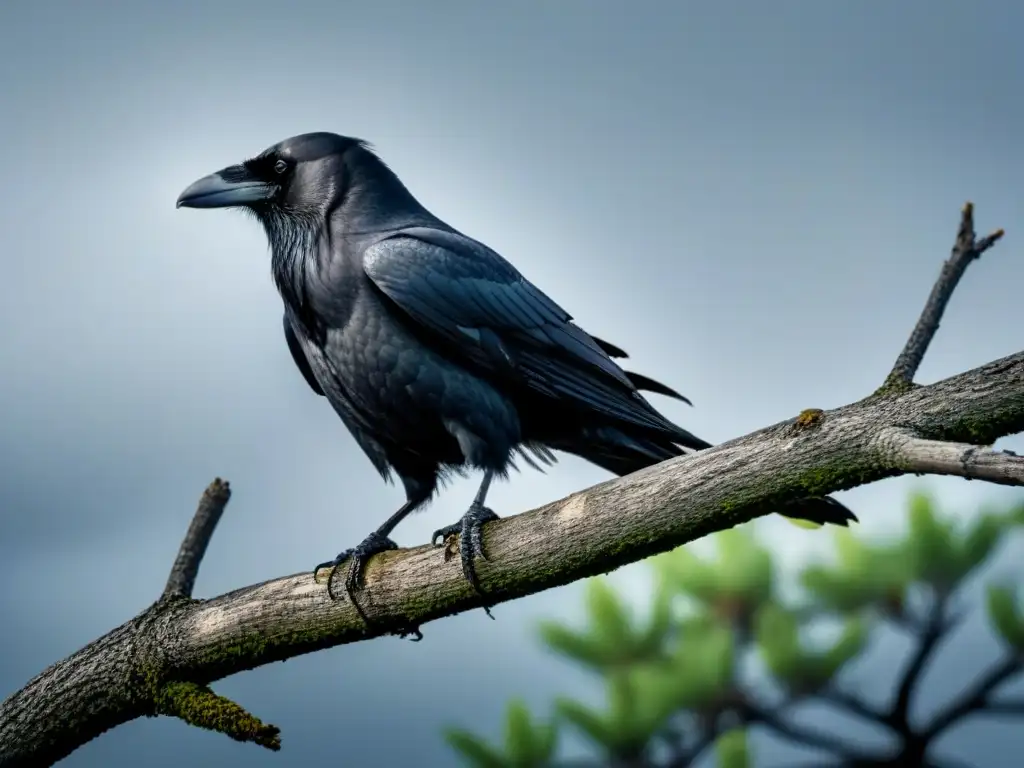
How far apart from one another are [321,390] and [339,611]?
4.16 ft

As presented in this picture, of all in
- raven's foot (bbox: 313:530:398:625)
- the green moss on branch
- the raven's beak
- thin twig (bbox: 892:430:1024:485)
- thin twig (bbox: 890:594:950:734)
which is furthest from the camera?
thin twig (bbox: 890:594:950:734)

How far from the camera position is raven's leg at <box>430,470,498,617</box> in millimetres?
3488

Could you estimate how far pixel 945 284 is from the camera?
11.7 feet

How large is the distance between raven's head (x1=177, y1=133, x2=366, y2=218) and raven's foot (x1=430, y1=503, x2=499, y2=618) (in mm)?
1478

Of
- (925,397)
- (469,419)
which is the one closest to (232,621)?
(469,419)

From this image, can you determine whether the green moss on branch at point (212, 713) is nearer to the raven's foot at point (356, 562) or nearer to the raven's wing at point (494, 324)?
the raven's foot at point (356, 562)

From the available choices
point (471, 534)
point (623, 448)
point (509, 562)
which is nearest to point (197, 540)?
point (471, 534)

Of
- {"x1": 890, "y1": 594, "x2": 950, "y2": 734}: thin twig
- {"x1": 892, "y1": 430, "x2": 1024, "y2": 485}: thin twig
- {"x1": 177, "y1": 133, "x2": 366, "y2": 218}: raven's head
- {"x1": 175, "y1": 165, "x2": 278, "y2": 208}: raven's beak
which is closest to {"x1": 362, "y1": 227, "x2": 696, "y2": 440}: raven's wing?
{"x1": 177, "y1": 133, "x2": 366, "y2": 218}: raven's head

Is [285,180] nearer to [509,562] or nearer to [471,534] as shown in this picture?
[471,534]

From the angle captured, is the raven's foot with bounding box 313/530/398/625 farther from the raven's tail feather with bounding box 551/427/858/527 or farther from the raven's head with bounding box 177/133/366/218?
the raven's head with bounding box 177/133/366/218

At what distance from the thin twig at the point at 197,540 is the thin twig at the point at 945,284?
255 cm

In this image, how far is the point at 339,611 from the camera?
3.73m

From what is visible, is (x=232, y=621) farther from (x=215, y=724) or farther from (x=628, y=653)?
(x=628, y=653)

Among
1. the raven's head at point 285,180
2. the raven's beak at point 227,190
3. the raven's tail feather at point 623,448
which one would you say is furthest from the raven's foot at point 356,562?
the raven's beak at point 227,190
